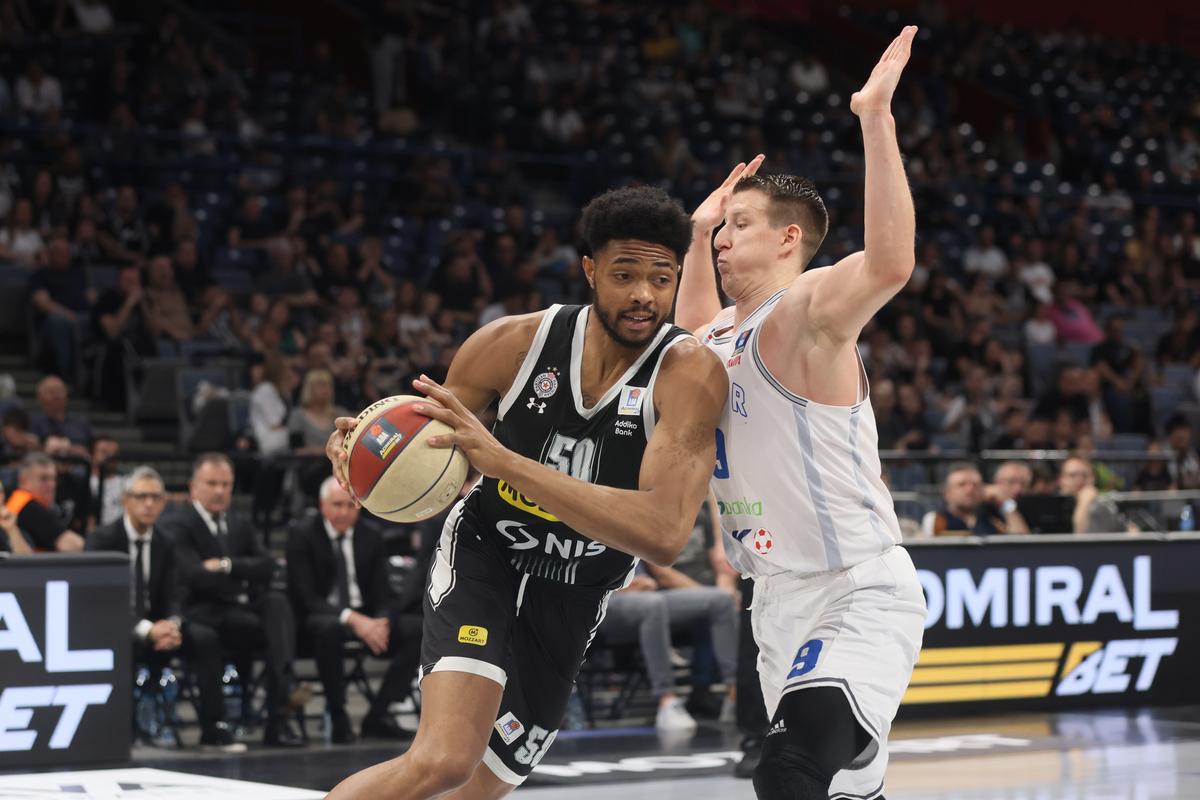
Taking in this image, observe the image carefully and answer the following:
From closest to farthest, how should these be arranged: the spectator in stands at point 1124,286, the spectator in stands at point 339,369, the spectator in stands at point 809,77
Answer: the spectator in stands at point 339,369
the spectator in stands at point 1124,286
the spectator in stands at point 809,77

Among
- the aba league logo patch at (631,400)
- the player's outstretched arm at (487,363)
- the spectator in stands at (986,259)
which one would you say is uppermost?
the spectator in stands at (986,259)

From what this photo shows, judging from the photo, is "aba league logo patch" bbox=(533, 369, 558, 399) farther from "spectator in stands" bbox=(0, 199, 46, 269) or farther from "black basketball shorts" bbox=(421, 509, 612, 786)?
"spectator in stands" bbox=(0, 199, 46, 269)

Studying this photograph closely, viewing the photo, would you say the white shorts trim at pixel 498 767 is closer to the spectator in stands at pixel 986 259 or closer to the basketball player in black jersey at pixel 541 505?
the basketball player in black jersey at pixel 541 505

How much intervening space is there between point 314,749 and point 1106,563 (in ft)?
16.3

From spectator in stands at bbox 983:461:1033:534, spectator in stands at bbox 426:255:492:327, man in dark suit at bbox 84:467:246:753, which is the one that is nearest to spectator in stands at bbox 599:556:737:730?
man in dark suit at bbox 84:467:246:753

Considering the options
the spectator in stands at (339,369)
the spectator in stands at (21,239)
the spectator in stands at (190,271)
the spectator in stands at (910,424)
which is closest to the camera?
the spectator in stands at (339,369)

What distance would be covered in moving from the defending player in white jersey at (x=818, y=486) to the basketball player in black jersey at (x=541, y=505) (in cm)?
20

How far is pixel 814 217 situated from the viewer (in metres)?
4.16

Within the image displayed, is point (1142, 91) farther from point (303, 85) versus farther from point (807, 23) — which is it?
point (303, 85)

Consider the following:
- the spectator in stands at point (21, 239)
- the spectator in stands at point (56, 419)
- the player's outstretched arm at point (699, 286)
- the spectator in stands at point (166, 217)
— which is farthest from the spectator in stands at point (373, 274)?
the player's outstretched arm at point (699, 286)

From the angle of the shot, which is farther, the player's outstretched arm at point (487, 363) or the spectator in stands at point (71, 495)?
the spectator in stands at point (71, 495)

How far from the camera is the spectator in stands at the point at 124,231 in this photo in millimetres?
12586

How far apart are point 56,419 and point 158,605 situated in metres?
2.92

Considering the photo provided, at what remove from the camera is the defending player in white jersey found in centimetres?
356
